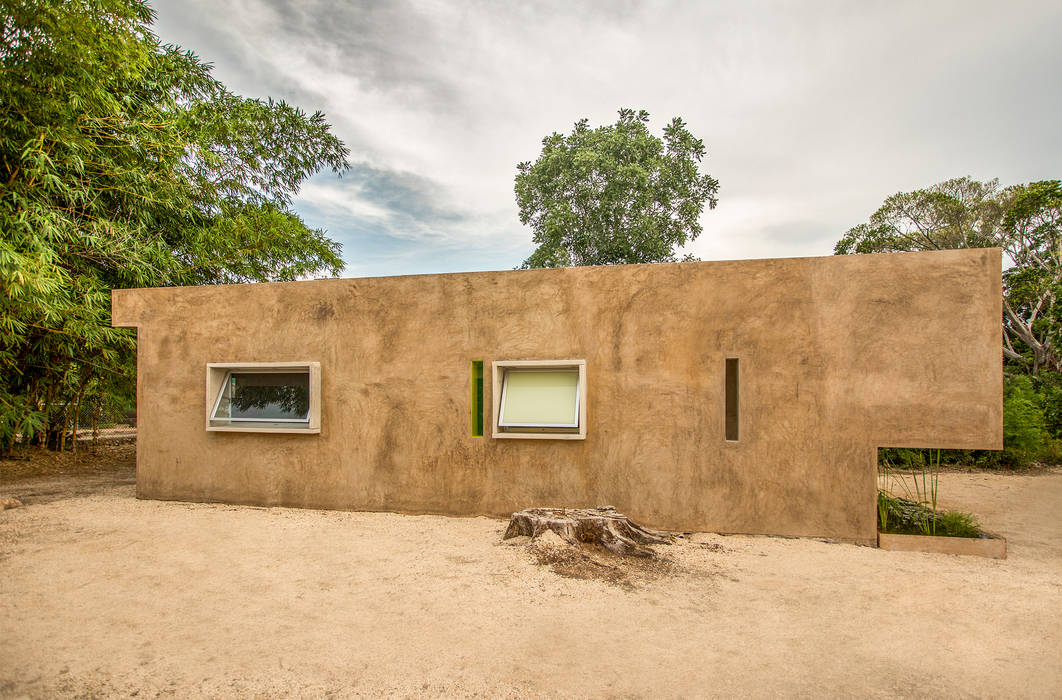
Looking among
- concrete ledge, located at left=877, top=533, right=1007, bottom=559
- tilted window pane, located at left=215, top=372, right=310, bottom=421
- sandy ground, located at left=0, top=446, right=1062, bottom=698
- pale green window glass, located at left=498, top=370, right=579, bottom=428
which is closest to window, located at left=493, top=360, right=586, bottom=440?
pale green window glass, located at left=498, top=370, right=579, bottom=428

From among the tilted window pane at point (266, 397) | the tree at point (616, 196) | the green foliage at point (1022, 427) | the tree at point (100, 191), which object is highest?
the tree at point (616, 196)

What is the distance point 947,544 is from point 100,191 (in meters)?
10.7

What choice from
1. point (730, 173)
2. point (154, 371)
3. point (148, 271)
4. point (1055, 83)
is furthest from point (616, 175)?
point (154, 371)

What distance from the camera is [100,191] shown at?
744cm

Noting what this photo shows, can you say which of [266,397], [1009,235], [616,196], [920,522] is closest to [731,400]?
[920,522]

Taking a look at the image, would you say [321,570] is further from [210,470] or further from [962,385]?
[962,385]

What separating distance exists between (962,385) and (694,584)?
2.72 meters

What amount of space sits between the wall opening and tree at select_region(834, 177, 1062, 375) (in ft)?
36.7

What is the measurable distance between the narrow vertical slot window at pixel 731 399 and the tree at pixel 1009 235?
9822mm

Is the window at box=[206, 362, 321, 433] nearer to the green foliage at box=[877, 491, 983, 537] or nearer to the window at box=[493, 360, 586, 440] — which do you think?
the window at box=[493, 360, 586, 440]

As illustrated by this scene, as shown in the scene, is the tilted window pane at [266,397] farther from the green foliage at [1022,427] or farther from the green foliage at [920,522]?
the green foliage at [1022,427]

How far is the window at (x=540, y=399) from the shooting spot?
466 cm

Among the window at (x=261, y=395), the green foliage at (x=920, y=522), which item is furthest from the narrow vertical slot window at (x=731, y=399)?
the window at (x=261, y=395)

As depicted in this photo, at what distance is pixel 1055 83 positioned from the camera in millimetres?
10914
